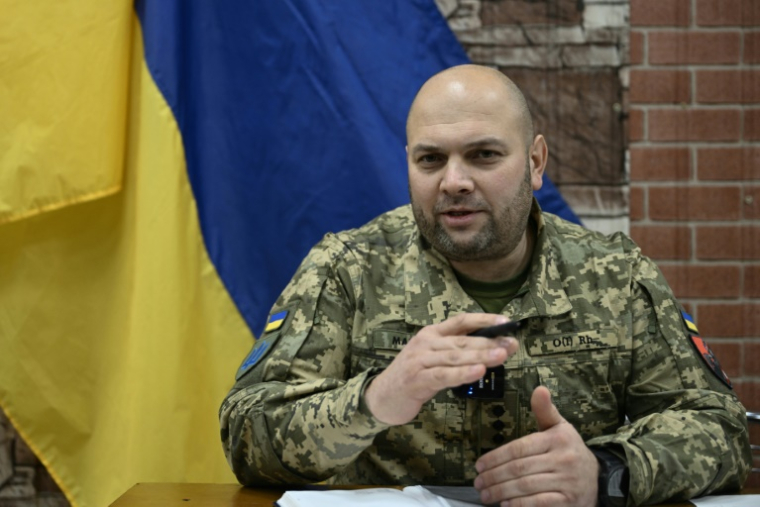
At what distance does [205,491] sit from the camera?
4.81ft

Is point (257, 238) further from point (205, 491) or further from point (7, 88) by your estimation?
point (205, 491)

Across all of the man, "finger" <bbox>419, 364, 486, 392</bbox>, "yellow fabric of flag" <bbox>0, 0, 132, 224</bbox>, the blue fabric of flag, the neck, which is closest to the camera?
"finger" <bbox>419, 364, 486, 392</bbox>

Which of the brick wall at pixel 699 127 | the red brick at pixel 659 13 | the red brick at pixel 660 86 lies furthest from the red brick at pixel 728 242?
the red brick at pixel 659 13

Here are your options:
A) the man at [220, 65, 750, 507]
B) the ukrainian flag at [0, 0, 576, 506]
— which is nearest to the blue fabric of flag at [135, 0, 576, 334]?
the ukrainian flag at [0, 0, 576, 506]

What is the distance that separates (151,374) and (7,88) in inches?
29.0

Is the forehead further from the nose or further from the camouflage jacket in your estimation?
the camouflage jacket

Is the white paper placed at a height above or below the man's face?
below

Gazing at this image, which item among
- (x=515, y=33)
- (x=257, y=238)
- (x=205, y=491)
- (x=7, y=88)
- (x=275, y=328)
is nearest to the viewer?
(x=205, y=491)

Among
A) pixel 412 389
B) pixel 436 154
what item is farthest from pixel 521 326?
pixel 412 389

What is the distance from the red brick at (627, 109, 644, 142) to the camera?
8.15ft

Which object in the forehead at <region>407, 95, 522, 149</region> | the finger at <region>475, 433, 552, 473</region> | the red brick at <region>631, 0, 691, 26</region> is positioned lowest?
the finger at <region>475, 433, 552, 473</region>

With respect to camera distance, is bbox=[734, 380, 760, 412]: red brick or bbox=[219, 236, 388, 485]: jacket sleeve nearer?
bbox=[219, 236, 388, 485]: jacket sleeve

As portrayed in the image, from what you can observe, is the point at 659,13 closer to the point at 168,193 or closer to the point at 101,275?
the point at 168,193

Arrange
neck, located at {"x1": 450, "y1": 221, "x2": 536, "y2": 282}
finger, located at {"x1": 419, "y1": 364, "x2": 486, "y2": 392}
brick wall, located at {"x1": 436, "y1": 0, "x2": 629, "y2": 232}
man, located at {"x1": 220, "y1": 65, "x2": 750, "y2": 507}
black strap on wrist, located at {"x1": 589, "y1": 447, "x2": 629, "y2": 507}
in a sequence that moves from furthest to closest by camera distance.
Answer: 1. brick wall, located at {"x1": 436, "y1": 0, "x2": 629, "y2": 232}
2. neck, located at {"x1": 450, "y1": 221, "x2": 536, "y2": 282}
3. man, located at {"x1": 220, "y1": 65, "x2": 750, "y2": 507}
4. black strap on wrist, located at {"x1": 589, "y1": 447, "x2": 629, "y2": 507}
5. finger, located at {"x1": 419, "y1": 364, "x2": 486, "y2": 392}
